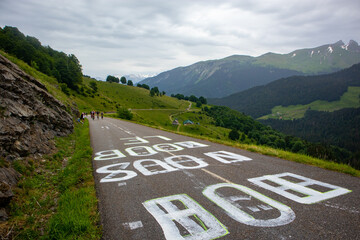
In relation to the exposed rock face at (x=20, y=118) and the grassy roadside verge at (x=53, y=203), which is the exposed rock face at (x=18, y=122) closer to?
the exposed rock face at (x=20, y=118)

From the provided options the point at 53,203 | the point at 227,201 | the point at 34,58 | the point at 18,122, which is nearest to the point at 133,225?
the point at 227,201

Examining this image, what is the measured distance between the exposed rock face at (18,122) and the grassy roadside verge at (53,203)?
0.49m

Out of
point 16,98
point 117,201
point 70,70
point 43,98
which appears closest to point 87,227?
point 117,201

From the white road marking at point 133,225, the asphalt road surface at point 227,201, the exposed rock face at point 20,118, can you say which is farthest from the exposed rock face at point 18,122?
the white road marking at point 133,225

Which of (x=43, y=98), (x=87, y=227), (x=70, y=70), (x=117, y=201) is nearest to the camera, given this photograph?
(x=87, y=227)

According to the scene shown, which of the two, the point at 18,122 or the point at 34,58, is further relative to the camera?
the point at 34,58

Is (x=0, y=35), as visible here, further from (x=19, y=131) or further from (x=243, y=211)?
(x=243, y=211)

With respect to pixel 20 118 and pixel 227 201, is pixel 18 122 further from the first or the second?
pixel 227 201

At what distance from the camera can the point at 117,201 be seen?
5.21 m

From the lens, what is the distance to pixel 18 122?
8414 millimetres

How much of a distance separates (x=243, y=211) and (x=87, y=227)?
3.47 m

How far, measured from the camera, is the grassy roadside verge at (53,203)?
157 inches

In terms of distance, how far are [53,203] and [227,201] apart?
195 inches

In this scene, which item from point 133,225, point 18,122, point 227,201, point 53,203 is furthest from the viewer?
point 18,122
